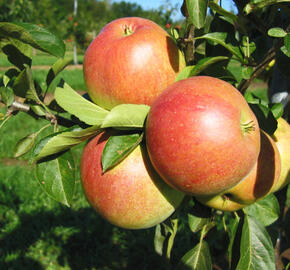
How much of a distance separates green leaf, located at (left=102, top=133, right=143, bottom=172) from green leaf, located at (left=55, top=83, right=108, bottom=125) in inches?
2.2

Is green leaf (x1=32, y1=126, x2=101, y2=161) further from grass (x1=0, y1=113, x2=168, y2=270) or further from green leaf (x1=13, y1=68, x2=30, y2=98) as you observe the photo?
grass (x1=0, y1=113, x2=168, y2=270)

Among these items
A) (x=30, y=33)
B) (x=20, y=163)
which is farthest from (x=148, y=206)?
(x=20, y=163)

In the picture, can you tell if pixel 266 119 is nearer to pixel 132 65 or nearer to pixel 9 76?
pixel 132 65

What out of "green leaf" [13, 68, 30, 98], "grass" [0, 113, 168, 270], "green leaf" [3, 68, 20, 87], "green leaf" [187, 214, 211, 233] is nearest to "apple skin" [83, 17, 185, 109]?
"green leaf" [13, 68, 30, 98]

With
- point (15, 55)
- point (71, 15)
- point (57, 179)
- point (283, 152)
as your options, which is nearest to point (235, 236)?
point (283, 152)

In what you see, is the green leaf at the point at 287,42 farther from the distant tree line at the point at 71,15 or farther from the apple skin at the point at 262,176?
the distant tree line at the point at 71,15

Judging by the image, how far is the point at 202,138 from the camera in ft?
1.75

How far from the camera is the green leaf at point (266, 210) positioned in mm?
850

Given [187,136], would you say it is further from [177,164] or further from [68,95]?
[68,95]

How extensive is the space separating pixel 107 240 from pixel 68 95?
1.84 metres

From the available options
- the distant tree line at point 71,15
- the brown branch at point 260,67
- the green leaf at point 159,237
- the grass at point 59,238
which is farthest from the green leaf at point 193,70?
the distant tree line at point 71,15

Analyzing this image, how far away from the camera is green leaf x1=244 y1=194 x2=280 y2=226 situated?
0.85 metres

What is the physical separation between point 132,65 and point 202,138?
0.21 metres

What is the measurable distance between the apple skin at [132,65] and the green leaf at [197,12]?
10 centimetres
